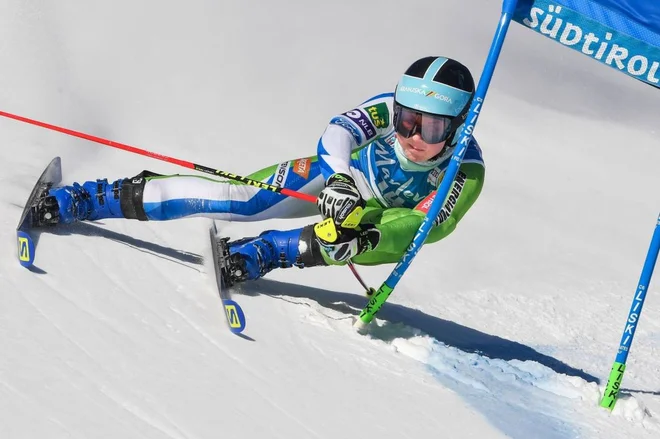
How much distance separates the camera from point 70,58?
770 cm

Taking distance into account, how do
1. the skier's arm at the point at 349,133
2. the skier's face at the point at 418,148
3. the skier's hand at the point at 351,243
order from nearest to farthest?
the skier's hand at the point at 351,243 < the skier's arm at the point at 349,133 < the skier's face at the point at 418,148

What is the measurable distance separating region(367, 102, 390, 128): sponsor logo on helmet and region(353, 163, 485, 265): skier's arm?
0.43 m

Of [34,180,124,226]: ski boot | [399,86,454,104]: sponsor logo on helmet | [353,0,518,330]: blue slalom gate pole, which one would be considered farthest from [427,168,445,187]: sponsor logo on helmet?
[34,180,124,226]: ski boot

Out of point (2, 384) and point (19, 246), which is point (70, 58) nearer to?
point (19, 246)

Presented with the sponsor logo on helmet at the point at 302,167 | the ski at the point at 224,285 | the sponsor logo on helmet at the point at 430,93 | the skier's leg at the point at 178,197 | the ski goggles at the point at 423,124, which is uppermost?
the sponsor logo on helmet at the point at 430,93

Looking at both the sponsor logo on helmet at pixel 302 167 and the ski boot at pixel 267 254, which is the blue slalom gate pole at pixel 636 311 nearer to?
the ski boot at pixel 267 254

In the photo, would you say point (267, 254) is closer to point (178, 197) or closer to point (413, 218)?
point (178, 197)

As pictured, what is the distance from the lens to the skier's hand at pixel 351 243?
4254 mm

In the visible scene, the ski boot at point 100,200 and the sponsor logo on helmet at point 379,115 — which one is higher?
the sponsor logo on helmet at point 379,115

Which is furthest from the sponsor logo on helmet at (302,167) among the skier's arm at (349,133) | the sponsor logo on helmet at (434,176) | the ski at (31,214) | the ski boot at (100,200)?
the ski at (31,214)

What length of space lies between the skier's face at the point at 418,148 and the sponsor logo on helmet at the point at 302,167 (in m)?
0.52

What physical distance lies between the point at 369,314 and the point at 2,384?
2.07m

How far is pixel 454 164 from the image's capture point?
4344 millimetres

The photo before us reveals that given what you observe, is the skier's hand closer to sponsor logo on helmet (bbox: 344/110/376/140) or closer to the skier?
the skier
